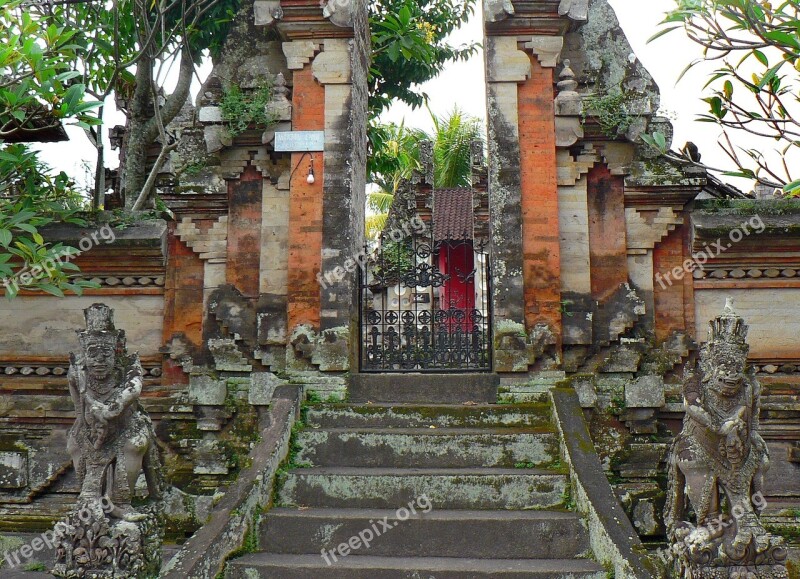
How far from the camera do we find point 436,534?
227 inches

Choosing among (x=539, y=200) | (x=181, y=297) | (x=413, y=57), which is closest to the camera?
(x=539, y=200)

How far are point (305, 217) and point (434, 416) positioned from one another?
237 cm

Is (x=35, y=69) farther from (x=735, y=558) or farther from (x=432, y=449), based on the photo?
(x=735, y=558)

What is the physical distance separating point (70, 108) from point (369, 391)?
140 inches

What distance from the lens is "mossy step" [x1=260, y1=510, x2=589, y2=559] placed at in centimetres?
570

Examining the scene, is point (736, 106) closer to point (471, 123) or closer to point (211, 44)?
point (211, 44)

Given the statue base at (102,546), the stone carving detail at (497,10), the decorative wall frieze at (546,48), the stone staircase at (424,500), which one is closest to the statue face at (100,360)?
the statue base at (102,546)

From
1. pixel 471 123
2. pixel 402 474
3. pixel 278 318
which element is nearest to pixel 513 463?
pixel 402 474

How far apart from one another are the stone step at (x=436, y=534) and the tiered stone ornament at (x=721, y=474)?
789 millimetres

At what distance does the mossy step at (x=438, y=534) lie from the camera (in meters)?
5.70

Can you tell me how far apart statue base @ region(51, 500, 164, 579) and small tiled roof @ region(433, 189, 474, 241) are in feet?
44.1

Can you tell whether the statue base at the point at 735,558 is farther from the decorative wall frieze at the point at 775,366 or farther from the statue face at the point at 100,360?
the statue face at the point at 100,360

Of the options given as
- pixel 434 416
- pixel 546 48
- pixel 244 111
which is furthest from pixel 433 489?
pixel 546 48

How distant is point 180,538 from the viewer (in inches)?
280
